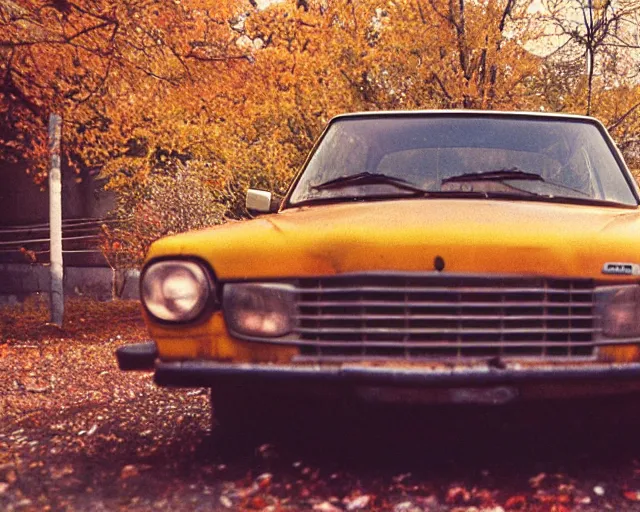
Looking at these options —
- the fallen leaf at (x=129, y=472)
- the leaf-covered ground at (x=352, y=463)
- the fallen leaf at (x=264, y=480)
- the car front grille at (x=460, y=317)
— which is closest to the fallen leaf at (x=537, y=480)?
the leaf-covered ground at (x=352, y=463)

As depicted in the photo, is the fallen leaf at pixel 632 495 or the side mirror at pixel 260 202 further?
the side mirror at pixel 260 202

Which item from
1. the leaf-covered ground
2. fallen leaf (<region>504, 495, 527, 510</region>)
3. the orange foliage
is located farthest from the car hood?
the orange foliage

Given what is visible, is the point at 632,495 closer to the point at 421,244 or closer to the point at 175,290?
the point at 421,244

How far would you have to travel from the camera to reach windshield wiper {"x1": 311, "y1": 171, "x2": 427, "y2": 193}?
4.08 metres

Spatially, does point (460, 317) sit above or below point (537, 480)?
above

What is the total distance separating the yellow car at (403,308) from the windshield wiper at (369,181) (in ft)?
1.95

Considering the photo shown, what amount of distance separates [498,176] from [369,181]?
614mm

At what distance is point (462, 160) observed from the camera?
4.34 meters

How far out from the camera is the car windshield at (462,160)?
411 cm

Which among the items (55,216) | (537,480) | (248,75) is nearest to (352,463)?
(537,480)

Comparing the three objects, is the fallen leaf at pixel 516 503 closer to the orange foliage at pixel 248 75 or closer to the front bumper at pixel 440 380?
the front bumper at pixel 440 380

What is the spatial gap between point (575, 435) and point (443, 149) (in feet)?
5.09

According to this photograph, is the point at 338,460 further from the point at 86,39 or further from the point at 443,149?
the point at 86,39

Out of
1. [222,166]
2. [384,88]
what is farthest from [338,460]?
[222,166]
